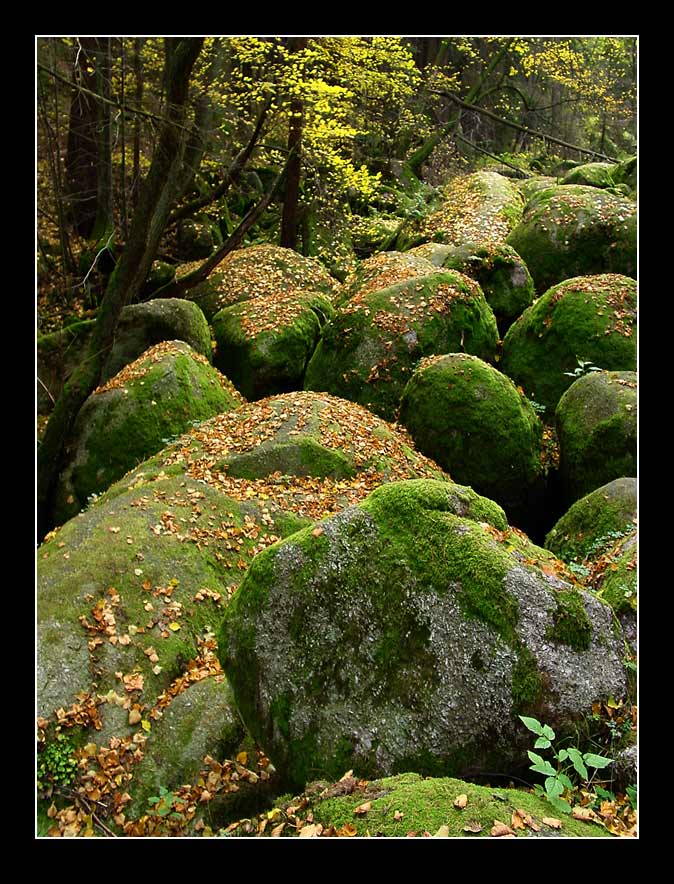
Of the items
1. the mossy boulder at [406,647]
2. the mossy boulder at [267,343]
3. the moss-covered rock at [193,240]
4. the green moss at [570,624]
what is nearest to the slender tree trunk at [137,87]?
the moss-covered rock at [193,240]

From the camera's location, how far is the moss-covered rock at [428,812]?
2957 mm

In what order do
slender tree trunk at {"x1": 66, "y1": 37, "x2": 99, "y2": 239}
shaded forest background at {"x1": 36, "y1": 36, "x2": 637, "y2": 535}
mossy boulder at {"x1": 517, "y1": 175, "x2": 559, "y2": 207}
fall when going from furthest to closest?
mossy boulder at {"x1": 517, "y1": 175, "x2": 559, "y2": 207} → slender tree trunk at {"x1": 66, "y1": 37, "x2": 99, "y2": 239} → shaded forest background at {"x1": 36, "y1": 36, "x2": 637, "y2": 535}

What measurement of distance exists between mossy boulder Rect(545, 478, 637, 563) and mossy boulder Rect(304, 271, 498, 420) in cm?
391

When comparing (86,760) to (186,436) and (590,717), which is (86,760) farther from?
(186,436)

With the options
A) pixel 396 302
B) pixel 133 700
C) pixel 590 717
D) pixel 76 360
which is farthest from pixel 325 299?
pixel 590 717

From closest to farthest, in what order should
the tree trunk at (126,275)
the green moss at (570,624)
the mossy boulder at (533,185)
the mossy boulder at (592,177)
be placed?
the green moss at (570,624) < the tree trunk at (126,275) < the mossy boulder at (592,177) < the mossy boulder at (533,185)

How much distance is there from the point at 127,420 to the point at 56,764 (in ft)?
20.3

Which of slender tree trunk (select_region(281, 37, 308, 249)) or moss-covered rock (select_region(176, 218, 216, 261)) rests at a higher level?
slender tree trunk (select_region(281, 37, 308, 249))

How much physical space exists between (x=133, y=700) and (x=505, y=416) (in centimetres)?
640

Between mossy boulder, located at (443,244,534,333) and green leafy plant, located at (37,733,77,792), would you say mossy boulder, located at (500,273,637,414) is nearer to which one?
mossy boulder, located at (443,244,534,333)

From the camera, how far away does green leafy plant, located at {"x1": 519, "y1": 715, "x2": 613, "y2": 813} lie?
3.21 metres

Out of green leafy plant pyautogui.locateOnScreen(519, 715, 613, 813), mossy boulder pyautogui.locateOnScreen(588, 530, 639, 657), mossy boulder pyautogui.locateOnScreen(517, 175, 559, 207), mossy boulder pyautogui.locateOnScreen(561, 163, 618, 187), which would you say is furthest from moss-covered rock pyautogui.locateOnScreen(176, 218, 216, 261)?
green leafy plant pyautogui.locateOnScreen(519, 715, 613, 813)

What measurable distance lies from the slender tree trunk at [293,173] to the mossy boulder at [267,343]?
3615 millimetres

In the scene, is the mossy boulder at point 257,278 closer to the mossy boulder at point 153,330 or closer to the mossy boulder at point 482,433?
the mossy boulder at point 153,330
